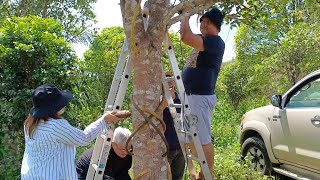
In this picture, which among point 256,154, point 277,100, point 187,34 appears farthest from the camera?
point 256,154

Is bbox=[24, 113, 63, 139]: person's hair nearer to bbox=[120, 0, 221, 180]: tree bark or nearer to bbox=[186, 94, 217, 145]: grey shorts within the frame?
bbox=[120, 0, 221, 180]: tree bark

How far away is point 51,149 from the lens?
296 centimetres

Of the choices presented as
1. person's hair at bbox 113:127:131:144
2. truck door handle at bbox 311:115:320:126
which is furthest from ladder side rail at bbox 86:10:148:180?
truck door handle at bbox 311:115:320:126

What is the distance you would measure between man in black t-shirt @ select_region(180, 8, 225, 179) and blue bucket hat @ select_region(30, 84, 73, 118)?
129 cm

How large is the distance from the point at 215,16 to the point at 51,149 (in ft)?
6.18

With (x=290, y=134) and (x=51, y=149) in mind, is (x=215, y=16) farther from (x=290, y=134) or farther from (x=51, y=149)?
(x=290, y=134)

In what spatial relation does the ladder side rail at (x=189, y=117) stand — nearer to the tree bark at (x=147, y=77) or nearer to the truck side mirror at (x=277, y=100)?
the tree bark at (x=147, y=77)

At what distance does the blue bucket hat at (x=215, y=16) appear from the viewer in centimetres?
393

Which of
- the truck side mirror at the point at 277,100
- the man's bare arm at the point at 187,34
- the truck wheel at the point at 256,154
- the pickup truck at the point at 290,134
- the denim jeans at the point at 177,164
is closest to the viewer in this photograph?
the man's bare arm at the point at 187,34

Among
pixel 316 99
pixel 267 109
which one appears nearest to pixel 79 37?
pixel 267 109

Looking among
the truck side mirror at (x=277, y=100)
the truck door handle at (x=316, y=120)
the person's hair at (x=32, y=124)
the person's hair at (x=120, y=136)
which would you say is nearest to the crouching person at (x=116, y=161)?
the person's hair at (x=120, y=136)

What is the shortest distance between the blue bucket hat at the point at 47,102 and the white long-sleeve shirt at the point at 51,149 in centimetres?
8

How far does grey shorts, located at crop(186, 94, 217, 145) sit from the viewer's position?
387 cm

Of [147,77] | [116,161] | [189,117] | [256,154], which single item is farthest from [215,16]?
[256,154]
